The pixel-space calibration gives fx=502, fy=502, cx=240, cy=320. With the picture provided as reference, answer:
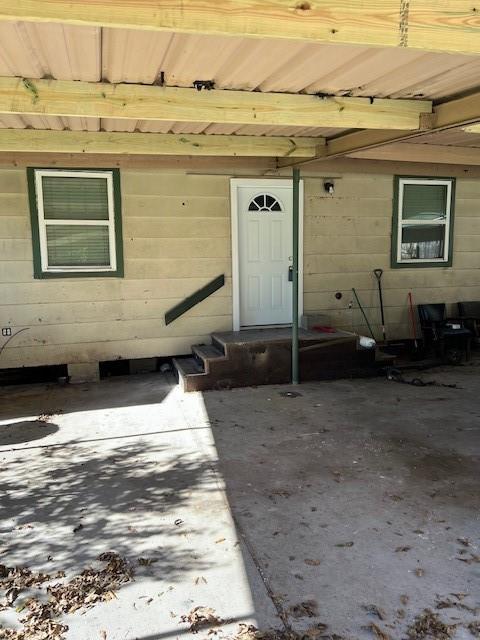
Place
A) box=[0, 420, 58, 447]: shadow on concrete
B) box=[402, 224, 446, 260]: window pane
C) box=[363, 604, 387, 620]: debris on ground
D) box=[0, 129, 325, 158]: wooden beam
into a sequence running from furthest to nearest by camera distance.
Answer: box=[402, 224, 446, 260]: window pane
box=[0, 129, 325, 158]: wooden beam
box=[0, 420, 58, 447]: shadow on concrete
box=[363, 604, 387, 620]: debris on ground

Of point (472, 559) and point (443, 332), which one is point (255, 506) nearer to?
point (472, 559)

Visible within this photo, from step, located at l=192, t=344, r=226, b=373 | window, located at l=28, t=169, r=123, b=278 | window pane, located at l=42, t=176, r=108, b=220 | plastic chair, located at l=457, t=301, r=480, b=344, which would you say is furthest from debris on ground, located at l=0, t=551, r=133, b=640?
plastic chair, located at l=457, t=301, r=480, b=344

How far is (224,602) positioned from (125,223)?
15.5ft

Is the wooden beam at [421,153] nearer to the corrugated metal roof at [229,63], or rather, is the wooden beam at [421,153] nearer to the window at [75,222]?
the corrugated metal roof at [229,63]

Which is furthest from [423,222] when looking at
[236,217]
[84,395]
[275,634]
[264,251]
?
[275,634]

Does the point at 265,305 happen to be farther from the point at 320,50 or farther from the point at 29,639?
the point at 29,639

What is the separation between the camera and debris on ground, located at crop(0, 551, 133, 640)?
81.7 inches

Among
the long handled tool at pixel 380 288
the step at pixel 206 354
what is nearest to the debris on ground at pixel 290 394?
the step at pixel 206 354

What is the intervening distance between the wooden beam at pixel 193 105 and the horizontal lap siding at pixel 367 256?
3.11 m

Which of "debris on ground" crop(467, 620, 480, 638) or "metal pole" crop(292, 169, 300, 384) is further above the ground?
"metal pole" crop(292, 169, 300, 384)

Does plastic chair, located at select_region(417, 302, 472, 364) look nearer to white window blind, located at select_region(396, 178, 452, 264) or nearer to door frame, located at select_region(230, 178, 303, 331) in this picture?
white window blind, located at select_region(396, 178, 452, 264)

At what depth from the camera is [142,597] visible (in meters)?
2.28

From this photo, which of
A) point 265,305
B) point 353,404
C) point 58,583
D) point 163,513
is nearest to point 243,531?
point 163,513

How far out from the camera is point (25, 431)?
4484 mm
